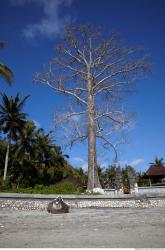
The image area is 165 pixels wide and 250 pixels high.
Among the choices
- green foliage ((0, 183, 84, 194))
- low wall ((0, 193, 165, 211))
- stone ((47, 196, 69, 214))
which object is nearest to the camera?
stone ((47, 196, 69, 214))

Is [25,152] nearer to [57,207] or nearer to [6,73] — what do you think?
[6,73]

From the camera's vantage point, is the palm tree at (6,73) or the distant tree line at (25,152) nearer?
the palm tree at (6,73)

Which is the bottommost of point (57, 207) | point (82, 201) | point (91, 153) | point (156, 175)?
point (57, 207)

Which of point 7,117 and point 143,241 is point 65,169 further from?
point 143,241

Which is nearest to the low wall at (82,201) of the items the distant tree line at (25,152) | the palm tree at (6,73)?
the palm tree at (6,73)

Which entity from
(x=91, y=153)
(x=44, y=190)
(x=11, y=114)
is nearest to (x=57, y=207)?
(x=44, y=190)

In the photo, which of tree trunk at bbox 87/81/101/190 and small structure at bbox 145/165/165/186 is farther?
small structure at bbox 145/165/165/186

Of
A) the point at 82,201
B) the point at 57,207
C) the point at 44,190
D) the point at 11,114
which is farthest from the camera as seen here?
the point at 11,114

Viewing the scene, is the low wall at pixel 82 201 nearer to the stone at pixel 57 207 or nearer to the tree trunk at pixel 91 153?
the stone at pixel 57 207

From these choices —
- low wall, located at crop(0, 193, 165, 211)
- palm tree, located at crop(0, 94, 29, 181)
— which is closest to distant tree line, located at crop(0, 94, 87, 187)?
palm tree, located at crop(0, 94, 29, 181)

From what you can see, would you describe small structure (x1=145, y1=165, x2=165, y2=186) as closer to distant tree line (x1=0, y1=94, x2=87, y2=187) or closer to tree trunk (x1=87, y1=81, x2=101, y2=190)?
distant tree line (x1=0, y1=94, x2=87, y2=187)

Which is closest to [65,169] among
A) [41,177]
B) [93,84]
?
[41,177]

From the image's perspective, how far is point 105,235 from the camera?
5754mm

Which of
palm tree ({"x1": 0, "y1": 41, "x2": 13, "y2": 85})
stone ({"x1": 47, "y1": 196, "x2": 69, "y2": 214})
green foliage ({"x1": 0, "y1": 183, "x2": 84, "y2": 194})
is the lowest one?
stone ({"x1": 47, "y1": 196, "x2": 69, "y2": 214})
